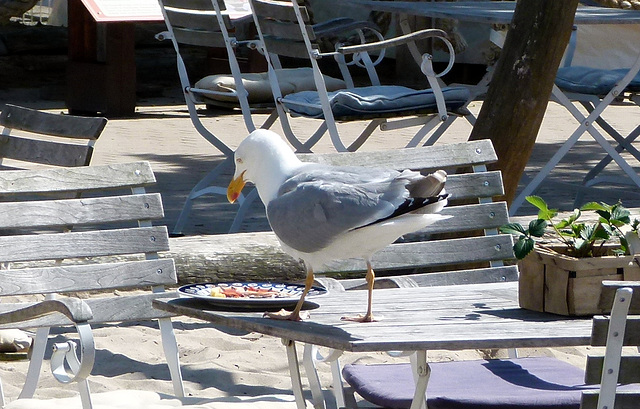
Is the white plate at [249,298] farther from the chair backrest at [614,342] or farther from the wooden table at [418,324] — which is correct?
the chair backrest at [614,342]

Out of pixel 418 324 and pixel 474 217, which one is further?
pixel 474 217

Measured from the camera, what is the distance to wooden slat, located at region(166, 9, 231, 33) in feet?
19.0

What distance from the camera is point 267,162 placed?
2.26 m

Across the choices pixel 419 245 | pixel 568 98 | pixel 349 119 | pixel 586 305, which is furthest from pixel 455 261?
pixel 568 98

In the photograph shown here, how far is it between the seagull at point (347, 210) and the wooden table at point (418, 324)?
0.07 metres

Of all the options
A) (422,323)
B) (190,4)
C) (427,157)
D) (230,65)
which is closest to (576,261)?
(422,323)

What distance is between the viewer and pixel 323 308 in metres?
2.31

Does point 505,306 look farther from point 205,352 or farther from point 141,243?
point 205,352

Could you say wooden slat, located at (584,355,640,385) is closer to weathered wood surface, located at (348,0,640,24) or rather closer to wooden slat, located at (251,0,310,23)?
weathered wood surface, located at (348,0,640,24)

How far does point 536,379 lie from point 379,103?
2528 millimetres

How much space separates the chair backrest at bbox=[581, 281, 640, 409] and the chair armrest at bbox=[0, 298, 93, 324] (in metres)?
1.09

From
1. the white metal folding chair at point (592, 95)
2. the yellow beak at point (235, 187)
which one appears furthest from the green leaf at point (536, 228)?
the white metal folding chair at point (592, 95)

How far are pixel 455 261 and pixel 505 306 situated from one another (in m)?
1.00

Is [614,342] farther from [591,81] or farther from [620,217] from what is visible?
[591,81]
